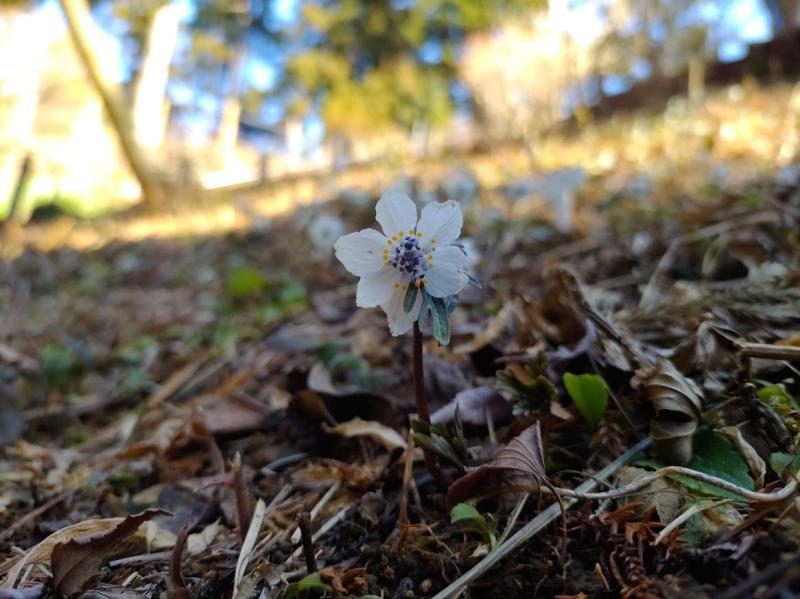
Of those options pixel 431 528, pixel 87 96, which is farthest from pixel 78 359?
pixel 87 96

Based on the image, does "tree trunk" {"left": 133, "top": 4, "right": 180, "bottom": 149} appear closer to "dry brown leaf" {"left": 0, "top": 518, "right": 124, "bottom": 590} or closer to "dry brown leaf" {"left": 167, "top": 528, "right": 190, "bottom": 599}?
"dry brown leaf" {"left": 0, "top": 518, "right": 124, "bottom": 590}

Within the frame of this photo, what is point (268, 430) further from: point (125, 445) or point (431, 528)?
point (431, 528)

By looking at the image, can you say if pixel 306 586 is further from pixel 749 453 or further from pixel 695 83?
pixel 695 83

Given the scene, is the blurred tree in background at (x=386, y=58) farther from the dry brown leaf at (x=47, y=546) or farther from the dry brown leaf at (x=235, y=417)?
the dry brown leaf at (x=47, y=546)

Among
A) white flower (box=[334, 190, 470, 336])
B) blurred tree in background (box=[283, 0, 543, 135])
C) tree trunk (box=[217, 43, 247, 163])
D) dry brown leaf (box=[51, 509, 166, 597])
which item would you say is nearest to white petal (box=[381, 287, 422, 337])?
white flower (box=[334, 190, 470, 336])

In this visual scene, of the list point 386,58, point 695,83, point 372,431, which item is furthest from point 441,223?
point 386,58

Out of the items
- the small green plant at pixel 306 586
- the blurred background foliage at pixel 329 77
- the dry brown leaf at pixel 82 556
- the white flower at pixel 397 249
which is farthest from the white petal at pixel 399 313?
the blurred background foliage at pixel 329 77
